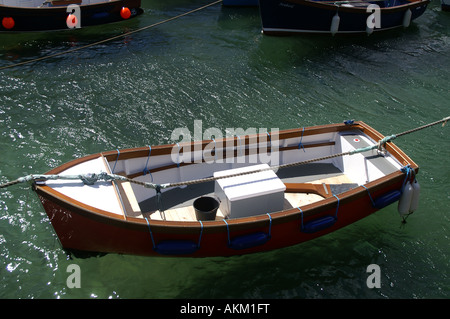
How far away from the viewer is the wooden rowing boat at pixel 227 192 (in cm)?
747

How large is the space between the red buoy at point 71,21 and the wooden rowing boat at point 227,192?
1399 cm

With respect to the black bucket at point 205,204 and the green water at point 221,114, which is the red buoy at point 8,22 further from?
the black bucket at point 205,204

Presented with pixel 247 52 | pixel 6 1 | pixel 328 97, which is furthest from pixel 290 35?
pixel 6 1

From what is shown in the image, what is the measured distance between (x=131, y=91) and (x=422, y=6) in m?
17.7

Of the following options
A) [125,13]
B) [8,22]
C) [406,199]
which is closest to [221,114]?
[406,199]

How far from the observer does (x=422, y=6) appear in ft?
75.6

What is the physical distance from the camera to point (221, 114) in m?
14.2

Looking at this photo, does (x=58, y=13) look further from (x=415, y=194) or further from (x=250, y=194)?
(x=415, y=194)

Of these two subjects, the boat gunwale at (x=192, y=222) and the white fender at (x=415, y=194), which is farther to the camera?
the white fender at (x=415, y=194)

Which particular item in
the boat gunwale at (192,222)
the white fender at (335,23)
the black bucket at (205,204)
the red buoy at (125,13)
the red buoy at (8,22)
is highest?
the white fender at (335,23)

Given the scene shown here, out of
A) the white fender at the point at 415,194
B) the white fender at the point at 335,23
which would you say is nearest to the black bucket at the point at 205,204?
the white fender at the point at 415,194

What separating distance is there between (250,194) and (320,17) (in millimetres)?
14854

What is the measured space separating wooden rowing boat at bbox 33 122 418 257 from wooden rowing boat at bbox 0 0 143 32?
14133mm

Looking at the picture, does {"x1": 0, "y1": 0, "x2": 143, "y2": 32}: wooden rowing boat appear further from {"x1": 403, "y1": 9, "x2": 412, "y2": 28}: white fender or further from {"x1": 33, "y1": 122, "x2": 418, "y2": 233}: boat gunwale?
{"x1": 403, "y1": 9, "x2": 412, "y2": 28}: white fender
